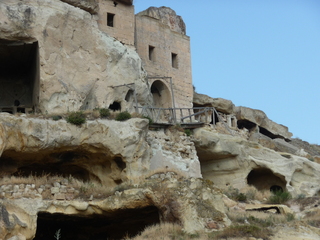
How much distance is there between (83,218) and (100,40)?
35.9 ft

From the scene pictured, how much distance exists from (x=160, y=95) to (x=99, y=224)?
13945 millimetres

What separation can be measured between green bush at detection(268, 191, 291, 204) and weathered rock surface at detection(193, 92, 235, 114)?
11031 millimetres

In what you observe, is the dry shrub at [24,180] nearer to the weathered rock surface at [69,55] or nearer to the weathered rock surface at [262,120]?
the weathered rock surface at [69,55]

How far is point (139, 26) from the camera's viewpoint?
34562 millimetres

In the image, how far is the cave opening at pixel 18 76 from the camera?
28781 millimetres

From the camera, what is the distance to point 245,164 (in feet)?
102

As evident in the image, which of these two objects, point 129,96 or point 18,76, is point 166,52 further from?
point 18,76

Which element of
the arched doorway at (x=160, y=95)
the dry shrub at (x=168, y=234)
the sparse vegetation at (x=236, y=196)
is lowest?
the dry shrub at (x=168, y=234)

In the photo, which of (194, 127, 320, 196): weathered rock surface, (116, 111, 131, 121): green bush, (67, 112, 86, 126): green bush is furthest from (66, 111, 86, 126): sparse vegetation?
(194, 127, 320, 196): weathered rock surface

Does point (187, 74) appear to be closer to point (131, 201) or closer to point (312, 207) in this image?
point (312, 207)

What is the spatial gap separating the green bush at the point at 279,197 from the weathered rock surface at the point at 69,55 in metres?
8.73

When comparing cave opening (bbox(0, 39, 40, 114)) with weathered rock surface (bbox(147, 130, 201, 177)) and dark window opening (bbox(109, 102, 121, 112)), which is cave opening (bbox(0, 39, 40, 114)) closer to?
dark window opening (bbox(109, 102, 121, 112))

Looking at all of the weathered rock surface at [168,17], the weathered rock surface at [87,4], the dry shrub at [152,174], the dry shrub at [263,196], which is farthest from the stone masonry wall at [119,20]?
A: the dry shrub at [263,196]

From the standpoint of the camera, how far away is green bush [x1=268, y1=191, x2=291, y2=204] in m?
27.7
